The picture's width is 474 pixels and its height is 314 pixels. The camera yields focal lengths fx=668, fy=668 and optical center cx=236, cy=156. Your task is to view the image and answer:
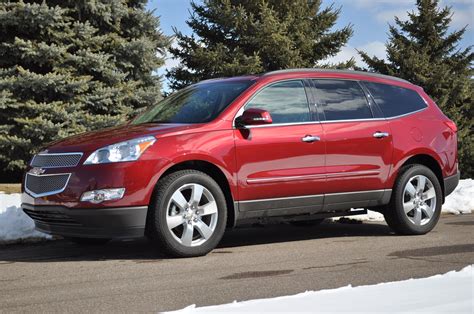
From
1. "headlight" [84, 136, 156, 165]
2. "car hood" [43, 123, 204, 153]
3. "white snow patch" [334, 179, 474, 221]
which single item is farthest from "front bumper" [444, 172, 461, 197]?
"headlight" [84, 136, 156, 165]

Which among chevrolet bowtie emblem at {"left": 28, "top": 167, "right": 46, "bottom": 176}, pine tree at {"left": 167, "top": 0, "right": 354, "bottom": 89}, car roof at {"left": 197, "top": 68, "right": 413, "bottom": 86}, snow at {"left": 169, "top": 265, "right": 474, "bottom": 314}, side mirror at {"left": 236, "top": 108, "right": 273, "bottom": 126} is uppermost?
pine tree at {"left": 167, "top": 0, "right": 354, "bottom": 89}

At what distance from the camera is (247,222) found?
21.8ft

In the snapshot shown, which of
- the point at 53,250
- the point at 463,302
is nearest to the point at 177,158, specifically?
the point at 53,250

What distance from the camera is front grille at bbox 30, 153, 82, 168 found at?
6.02 m

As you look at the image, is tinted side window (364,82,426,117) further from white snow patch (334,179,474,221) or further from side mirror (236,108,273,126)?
white snow patch (334,179,474,221)

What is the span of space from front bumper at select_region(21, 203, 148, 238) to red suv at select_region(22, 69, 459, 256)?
10 mm

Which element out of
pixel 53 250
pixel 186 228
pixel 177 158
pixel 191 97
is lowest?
pixel 53 250

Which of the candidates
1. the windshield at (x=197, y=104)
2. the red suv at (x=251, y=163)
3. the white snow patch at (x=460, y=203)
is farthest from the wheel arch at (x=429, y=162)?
the white snow patch at (x=460, y=203)

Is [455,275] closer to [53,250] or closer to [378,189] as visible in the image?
[378,189]

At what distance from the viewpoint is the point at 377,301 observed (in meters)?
3.90

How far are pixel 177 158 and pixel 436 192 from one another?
3383mm

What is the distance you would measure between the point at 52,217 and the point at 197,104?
1857 mm

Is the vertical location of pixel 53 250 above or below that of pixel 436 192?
below

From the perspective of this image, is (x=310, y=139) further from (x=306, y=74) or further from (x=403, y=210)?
(x=403, y=210)
